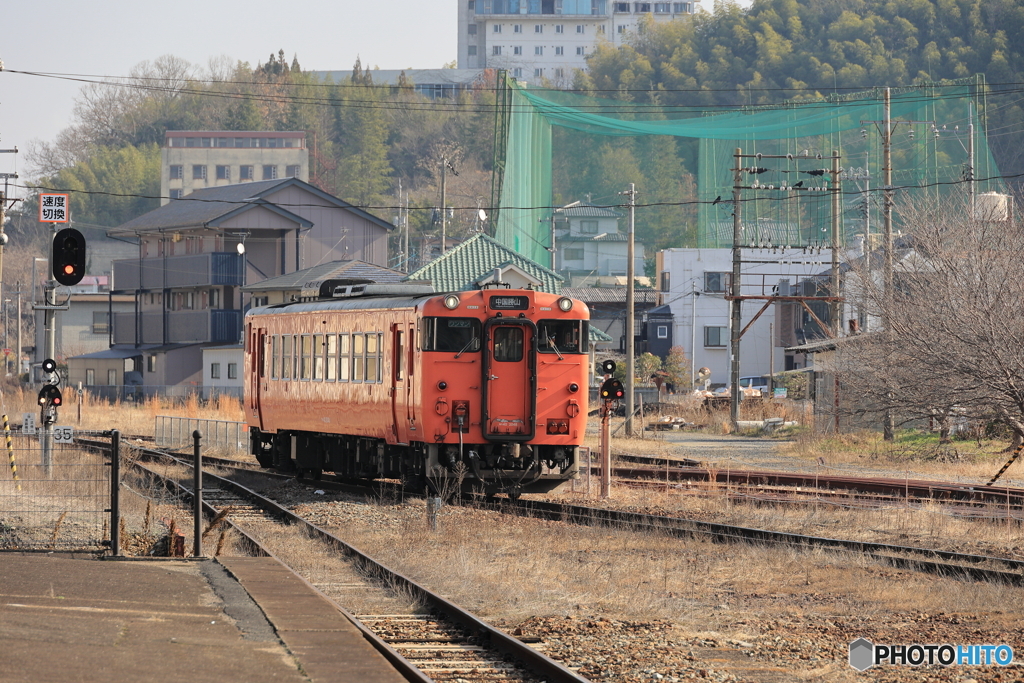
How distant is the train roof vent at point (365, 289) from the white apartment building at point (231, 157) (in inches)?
3109

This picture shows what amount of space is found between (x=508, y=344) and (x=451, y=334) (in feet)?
2.77

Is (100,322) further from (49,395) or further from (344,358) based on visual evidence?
(344,358)

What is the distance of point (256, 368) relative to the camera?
24281 mm

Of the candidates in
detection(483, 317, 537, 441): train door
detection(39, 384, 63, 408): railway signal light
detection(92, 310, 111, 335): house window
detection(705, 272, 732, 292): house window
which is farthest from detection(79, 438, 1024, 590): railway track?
detection(92, 310, 111, 335): house window

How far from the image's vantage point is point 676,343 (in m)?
68.4

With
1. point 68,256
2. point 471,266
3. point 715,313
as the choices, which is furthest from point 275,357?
point 715,313

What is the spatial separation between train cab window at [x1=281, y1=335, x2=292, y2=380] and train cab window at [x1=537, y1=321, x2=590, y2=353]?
6041 mm

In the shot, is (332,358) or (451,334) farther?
(332,358)

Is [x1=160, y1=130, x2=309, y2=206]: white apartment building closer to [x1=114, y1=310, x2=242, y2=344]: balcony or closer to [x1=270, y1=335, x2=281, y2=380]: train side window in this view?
[x1=114, y1=310, x2=242, y2=344]: balcony

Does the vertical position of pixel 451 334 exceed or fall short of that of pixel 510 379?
it exceeds it

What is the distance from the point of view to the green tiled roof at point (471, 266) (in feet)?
146

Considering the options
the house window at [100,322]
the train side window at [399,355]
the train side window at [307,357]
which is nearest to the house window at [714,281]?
the house window at [100,322]

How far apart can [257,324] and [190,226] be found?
109ft

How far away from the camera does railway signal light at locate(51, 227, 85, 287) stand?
1344cm
